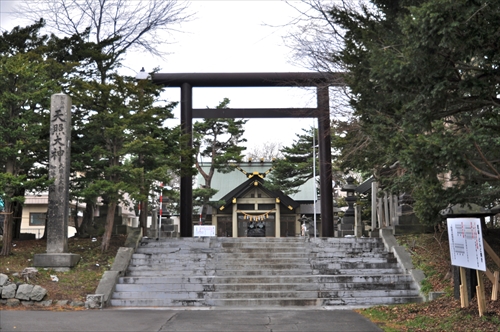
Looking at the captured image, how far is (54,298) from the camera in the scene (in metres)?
10.0

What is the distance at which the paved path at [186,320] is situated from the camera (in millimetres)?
7418

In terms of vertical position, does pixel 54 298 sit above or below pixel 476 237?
below

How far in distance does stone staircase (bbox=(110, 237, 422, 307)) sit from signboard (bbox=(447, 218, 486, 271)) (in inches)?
99.1

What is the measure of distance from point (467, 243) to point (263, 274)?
203 inches

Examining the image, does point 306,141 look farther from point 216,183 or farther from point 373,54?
point 373,54

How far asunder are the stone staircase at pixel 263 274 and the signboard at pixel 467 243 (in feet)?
8.26

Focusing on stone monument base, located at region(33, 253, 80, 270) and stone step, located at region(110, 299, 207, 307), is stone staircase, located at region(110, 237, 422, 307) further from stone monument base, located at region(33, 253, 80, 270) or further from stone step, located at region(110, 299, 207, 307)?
stone monument base, located at region(33, 253, 80, 270)

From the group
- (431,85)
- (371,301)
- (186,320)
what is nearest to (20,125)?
(186,320)

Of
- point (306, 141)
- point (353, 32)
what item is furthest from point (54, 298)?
point (306, 141)

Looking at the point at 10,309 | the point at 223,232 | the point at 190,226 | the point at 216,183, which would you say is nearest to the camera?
the point at 10,309

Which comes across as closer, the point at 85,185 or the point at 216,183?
the point at 85,185

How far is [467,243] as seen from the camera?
761 cm

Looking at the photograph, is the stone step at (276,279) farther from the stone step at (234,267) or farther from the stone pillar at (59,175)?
the stone pillar at (59,175)

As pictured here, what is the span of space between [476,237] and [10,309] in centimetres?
833
